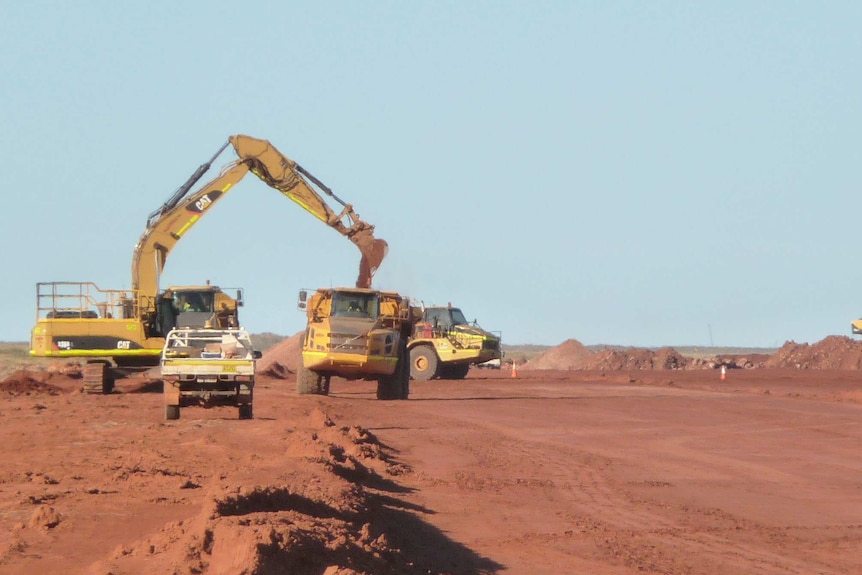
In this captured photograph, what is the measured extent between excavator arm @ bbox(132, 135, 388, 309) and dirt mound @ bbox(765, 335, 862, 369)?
3751 centimetres

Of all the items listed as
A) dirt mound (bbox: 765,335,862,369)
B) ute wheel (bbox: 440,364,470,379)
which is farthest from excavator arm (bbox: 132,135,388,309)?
dirt mound (bbox: 765,335,862,369)

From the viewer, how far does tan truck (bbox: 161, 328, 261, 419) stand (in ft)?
73.3

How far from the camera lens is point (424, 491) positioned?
1566cm

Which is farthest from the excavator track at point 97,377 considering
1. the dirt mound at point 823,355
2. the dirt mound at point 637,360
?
the dirt mound at point 823,355

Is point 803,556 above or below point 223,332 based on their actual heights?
below

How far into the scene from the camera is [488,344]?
46.0m

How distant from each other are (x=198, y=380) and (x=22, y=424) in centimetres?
311

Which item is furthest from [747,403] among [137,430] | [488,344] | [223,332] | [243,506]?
[243,506]

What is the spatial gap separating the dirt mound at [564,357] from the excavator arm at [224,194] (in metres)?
43.2

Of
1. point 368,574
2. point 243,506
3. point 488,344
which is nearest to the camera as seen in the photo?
point 368,574

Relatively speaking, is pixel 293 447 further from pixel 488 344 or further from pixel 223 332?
pixel 488 344

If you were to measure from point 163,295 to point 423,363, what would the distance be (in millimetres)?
14437

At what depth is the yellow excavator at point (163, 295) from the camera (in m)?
31.0

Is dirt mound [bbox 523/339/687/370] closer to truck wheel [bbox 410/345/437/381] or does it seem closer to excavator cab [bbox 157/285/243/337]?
truck wheel [bbox 410/345/437/381]
